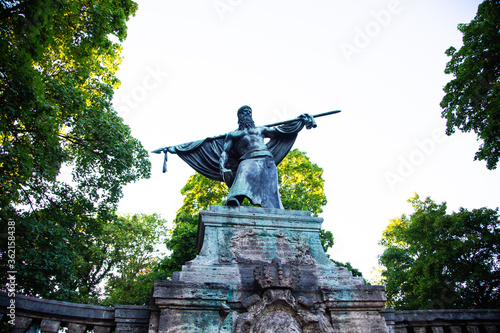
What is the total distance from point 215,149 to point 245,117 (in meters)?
0.96

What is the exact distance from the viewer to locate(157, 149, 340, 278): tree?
47.7 ft

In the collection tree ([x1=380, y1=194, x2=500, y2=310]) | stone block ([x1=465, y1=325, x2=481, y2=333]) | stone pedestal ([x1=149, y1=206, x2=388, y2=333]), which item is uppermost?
tree ([x1=380, y1=194, x2=500, y2=310])

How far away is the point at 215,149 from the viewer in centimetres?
712

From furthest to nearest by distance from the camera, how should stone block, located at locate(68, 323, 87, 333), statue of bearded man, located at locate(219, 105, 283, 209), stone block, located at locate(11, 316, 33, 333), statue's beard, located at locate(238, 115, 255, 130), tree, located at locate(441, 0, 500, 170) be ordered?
tree, located at locate(441, 0, 500, 170)
statue's beard, located at locate(238, 115, 255, 130)
statue of bearded man, located at locate(219, 105, 283, 209)
stone block, located at locate(68, 323, 87, 333)
stone block, located at locate(11, 316, 33, 333)

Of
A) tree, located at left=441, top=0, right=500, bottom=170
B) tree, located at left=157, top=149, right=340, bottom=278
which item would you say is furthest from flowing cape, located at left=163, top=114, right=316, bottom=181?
tree, located at left=157, top=149, right=340, bottom=278

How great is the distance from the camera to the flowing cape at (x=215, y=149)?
695 cm

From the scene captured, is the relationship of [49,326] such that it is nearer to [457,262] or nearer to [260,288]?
[260,288]

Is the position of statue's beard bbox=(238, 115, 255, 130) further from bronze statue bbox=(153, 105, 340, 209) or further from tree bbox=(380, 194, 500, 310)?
tree bbox=(380, 194, 500, 310)

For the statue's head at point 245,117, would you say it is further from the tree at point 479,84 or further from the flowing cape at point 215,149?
the tree at point 479,84

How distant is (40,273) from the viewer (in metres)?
8.09

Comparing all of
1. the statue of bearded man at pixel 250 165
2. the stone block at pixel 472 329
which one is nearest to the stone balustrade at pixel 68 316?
the statue of bearded man at pixel 250 165

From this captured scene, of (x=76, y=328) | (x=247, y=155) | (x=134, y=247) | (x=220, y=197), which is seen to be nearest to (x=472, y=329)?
(x=247, y=155)

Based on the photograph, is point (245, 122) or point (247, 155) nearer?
point (247, 155)

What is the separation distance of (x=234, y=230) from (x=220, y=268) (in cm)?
76
